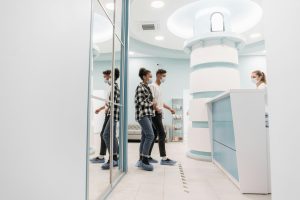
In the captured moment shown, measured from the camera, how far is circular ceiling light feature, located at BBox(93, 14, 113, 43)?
2.21m

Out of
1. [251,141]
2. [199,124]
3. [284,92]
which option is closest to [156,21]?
[199,124]

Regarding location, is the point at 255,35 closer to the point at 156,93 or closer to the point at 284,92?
the point at 156,93

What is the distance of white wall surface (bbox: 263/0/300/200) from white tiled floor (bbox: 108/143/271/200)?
1095mm

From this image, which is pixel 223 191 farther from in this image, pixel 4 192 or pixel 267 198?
pixel 4 192

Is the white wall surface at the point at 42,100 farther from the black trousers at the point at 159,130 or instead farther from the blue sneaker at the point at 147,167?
the black trousers at the point at 159,130

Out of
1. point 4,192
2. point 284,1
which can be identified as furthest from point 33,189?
point 284,1

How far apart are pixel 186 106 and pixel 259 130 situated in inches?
259

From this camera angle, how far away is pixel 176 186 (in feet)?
8.77

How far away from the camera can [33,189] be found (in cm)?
95

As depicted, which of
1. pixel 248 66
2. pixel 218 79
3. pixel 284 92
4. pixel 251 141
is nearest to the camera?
pixel 284 92

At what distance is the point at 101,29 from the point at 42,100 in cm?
160

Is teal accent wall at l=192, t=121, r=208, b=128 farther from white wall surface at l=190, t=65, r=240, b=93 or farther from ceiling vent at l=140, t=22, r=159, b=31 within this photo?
ceiling vent at l=140, t=22, r=159, b=31

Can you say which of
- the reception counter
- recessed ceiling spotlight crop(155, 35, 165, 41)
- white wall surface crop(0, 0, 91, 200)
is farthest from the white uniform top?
recessed ceiling spotlight crop(155, 35, 165, 41)

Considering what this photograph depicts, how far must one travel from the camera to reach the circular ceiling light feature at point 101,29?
86.8 inches
